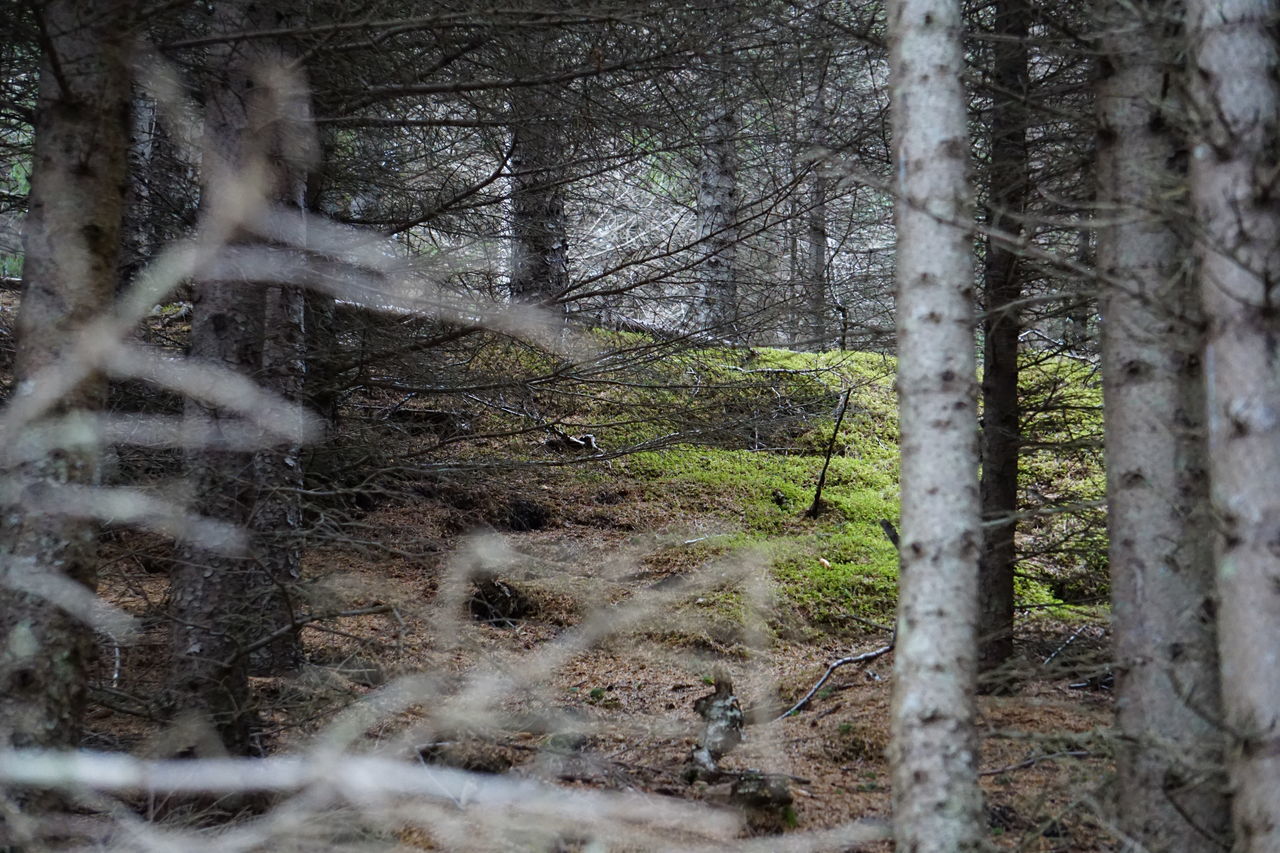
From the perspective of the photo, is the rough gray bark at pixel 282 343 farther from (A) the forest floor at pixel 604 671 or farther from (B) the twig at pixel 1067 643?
(B) the twig at pixel 1067 643

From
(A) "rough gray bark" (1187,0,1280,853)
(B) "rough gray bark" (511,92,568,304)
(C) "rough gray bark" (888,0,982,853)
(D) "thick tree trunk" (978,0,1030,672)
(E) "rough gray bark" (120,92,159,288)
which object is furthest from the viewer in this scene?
(E) "rough gray bark" (120,92,159,288)

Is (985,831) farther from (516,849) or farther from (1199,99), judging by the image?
(1199,99)

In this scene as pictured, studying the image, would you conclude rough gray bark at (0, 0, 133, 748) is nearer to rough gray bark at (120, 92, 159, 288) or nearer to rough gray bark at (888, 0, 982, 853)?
rough gray bark at (120, 92, 159, 288)

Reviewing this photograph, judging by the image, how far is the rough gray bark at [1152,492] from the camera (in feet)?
9.46

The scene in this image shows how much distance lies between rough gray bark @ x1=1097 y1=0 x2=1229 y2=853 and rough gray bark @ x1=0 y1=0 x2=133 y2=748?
360 centimetres

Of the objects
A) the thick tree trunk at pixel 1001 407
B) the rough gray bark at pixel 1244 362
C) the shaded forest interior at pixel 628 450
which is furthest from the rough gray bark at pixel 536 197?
the rough gray bark at pixel 1244 362

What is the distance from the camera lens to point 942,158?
9.78ft

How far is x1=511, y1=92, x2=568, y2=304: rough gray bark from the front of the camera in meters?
5.13

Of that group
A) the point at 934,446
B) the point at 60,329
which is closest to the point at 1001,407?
the point at 934,446

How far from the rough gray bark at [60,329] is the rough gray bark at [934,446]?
2.91 metres

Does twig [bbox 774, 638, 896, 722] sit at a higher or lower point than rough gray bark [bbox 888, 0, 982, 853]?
lower

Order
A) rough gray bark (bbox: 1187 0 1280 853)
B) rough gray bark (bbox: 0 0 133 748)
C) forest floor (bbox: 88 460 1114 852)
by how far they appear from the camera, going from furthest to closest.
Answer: forest floor (bbox: 88 460 1114 852), rough gray bark (bbox: 0 0 133 748), rough gray bark (bbox: 1187 0 1280 853)

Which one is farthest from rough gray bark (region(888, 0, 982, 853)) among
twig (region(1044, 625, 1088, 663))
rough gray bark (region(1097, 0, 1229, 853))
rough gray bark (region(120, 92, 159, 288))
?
rough gray bark (region(120, 92, 159, 288))

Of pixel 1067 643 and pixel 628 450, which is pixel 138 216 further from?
pixel 1067 643
